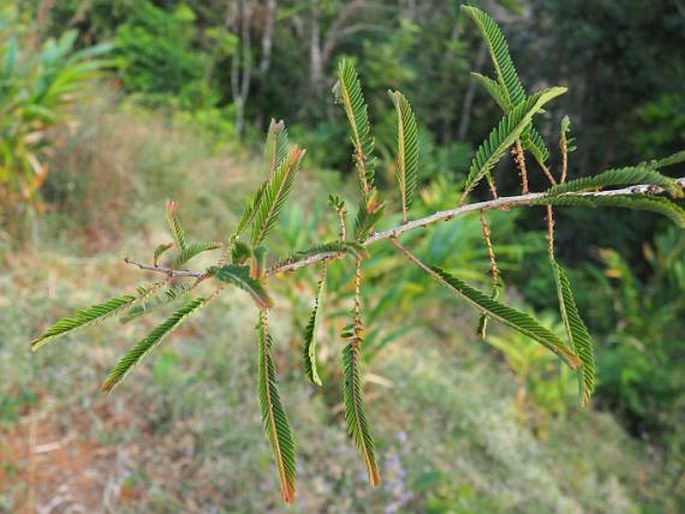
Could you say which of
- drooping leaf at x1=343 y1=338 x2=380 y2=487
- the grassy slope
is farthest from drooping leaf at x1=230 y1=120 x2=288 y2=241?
the grassy slope

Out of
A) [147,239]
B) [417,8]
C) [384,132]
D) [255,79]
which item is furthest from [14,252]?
[417,8]

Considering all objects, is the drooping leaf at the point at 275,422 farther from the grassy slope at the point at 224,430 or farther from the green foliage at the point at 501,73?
the grassy slope at the point at 224,430

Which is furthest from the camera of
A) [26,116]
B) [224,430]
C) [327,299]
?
[26,116]

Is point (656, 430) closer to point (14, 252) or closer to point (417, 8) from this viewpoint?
point (14, 252)

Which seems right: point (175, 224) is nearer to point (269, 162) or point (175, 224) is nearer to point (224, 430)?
point (269, 162)

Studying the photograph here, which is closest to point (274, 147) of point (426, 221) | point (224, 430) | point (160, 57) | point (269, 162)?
point (269, 162)
